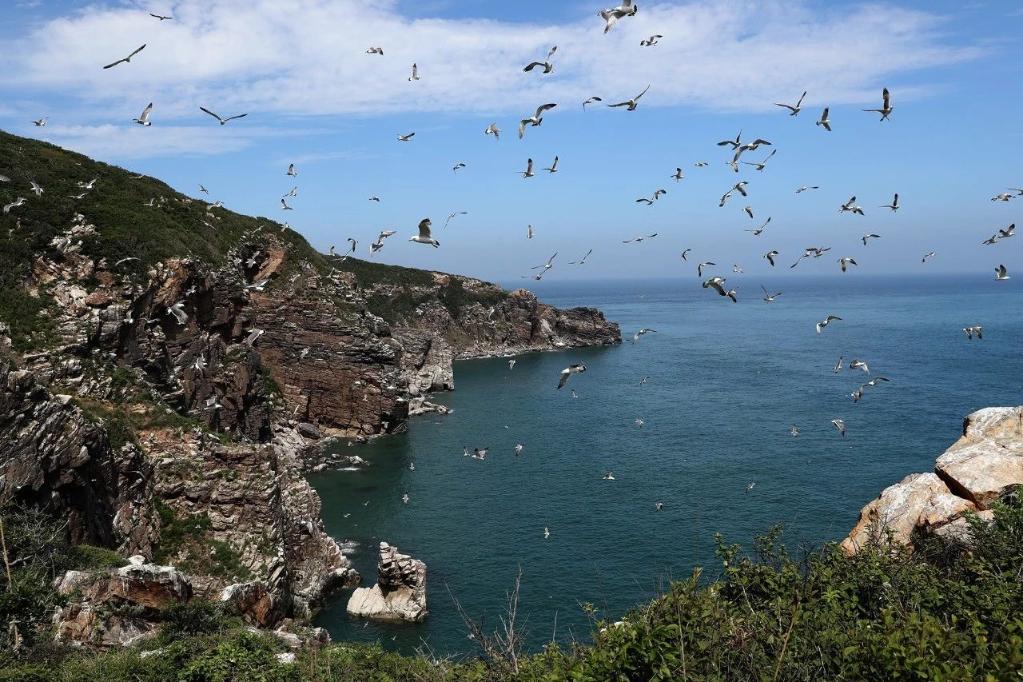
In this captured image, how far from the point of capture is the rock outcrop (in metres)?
18.7

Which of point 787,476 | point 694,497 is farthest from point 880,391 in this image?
point 694,497

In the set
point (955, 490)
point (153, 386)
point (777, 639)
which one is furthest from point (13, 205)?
point (955, 490)

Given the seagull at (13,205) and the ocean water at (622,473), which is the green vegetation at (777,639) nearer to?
the ocean water at (622,473)

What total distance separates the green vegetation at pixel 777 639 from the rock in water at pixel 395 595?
13827 millimetres

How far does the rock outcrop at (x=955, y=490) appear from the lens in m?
18.7

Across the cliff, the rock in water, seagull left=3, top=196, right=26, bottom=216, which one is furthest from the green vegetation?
seagull left=3, top=196, right=26, bottom=216

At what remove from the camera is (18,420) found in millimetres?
23031

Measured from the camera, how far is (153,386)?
112 feet

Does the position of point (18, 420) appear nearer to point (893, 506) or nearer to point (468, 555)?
point (468, 555)

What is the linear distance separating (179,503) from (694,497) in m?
32.7

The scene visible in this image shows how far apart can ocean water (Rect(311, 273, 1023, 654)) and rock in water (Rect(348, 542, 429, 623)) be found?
85cm

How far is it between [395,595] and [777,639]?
2496 cm

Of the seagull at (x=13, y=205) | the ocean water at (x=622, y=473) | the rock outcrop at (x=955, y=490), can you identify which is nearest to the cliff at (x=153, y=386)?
the seagull at (x=13, y=205)

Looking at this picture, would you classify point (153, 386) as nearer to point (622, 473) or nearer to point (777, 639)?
point (777, 639)
